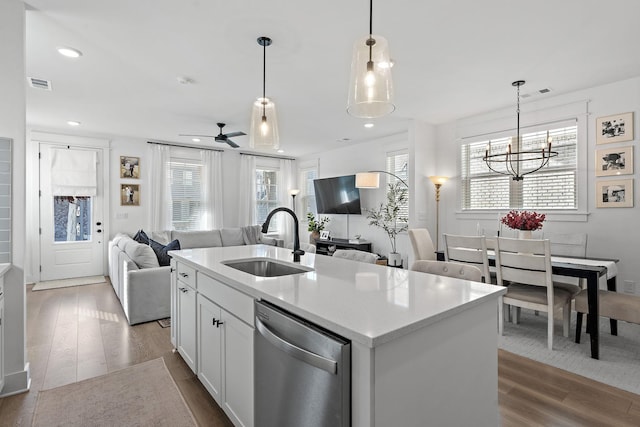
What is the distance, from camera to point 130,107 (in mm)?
4461

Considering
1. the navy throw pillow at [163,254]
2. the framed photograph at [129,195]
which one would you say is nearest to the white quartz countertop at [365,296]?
the navy throw pillow at [163,254]

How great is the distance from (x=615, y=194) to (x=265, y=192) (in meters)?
6.29

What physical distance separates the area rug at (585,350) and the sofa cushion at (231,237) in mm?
4890

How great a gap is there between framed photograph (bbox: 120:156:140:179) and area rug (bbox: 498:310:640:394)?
253 inches

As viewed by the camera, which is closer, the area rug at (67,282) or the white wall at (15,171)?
the white wall at (15,171)

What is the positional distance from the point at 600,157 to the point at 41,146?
804 centimetres

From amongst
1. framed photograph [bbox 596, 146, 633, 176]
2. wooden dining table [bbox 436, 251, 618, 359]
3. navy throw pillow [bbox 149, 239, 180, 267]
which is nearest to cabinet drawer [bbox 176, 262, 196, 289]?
navy throw pillow [bbox 149, 239, 180, 267]

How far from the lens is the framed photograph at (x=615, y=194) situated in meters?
3.48

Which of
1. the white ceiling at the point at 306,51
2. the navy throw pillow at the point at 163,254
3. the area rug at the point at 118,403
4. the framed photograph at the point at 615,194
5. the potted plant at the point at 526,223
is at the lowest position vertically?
the area rug at the point at 118,403

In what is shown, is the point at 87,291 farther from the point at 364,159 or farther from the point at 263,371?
the point at 364,159

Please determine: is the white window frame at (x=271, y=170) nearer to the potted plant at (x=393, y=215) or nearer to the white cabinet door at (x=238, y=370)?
the potted plant at (x=393, y=215)

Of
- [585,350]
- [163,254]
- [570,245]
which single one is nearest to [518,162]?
[570,245]

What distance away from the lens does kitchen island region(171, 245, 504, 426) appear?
959 mm

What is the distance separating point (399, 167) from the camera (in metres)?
5.95
